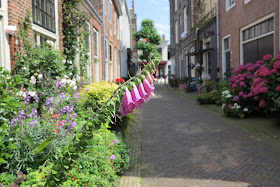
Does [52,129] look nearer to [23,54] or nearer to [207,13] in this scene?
[23,54]

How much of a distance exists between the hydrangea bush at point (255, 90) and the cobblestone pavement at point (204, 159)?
3.30 feet

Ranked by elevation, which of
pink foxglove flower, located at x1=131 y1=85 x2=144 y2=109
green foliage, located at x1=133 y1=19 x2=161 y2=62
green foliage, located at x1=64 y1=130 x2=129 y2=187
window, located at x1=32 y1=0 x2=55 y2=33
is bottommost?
green foliage, located at x1=64 y1=130 x2=129 y2=187

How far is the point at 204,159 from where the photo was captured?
4.41 m

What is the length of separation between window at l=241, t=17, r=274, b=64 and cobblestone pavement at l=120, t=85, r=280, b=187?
3.90 m

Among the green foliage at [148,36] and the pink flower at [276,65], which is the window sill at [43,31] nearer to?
the pink flower at [276,65]

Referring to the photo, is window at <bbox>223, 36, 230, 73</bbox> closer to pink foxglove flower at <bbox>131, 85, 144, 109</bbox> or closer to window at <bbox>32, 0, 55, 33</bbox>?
window at <bbox>32, 0, 55, 33</bbox>

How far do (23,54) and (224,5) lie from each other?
426 inches

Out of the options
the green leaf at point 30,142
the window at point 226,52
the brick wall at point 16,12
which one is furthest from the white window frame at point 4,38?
the window at point 226,52

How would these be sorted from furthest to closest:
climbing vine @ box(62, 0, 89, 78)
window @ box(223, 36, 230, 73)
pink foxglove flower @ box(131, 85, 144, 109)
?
1. window @ box(223, 36, 230, 73)
2. climbing vine @ box(62, 0, 89, 78)
3. pink foxglove flower @ box(131, 85, 144, 109)

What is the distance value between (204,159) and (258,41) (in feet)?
23.1

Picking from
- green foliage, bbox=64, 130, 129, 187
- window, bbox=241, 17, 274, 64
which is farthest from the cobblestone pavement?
window, bbox=241, 17, 274, 64

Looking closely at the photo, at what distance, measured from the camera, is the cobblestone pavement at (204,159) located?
3.56 metres

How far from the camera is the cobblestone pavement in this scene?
3.56 meters

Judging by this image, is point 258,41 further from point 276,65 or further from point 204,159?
point 204,159
